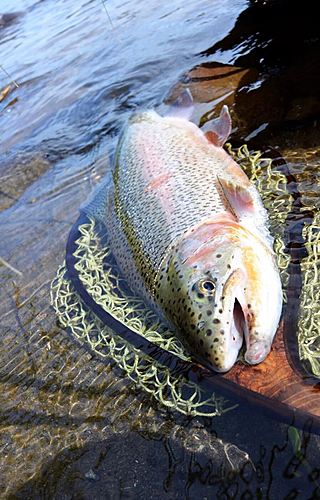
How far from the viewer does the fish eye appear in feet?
7.96

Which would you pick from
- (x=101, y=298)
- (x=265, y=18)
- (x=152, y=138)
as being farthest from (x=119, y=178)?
(x=265, y=18)

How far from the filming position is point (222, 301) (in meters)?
2.36

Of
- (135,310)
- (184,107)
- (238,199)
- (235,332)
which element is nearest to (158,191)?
(238,199)

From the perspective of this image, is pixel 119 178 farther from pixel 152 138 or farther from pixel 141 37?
pixel 141 37

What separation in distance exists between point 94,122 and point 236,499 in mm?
5889

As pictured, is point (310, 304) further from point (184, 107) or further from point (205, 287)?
point (184, 107)

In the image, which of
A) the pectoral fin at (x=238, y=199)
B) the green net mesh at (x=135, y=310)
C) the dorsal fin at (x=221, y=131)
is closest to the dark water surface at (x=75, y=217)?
the green net mesh at (x=135, y=310)

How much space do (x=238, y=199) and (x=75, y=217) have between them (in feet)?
8.06

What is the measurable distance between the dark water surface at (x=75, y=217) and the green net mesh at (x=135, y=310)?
0.11 m

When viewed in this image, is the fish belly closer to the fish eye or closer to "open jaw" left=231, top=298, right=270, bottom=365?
the fish eye

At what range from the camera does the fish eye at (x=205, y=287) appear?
7.96ft

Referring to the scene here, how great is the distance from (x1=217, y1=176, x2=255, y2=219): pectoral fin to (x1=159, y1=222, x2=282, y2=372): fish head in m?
0.43

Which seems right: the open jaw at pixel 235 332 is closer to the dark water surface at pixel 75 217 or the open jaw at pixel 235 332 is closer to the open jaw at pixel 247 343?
→ the open jaw at pixel 247 343

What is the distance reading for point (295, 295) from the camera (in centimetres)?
272
